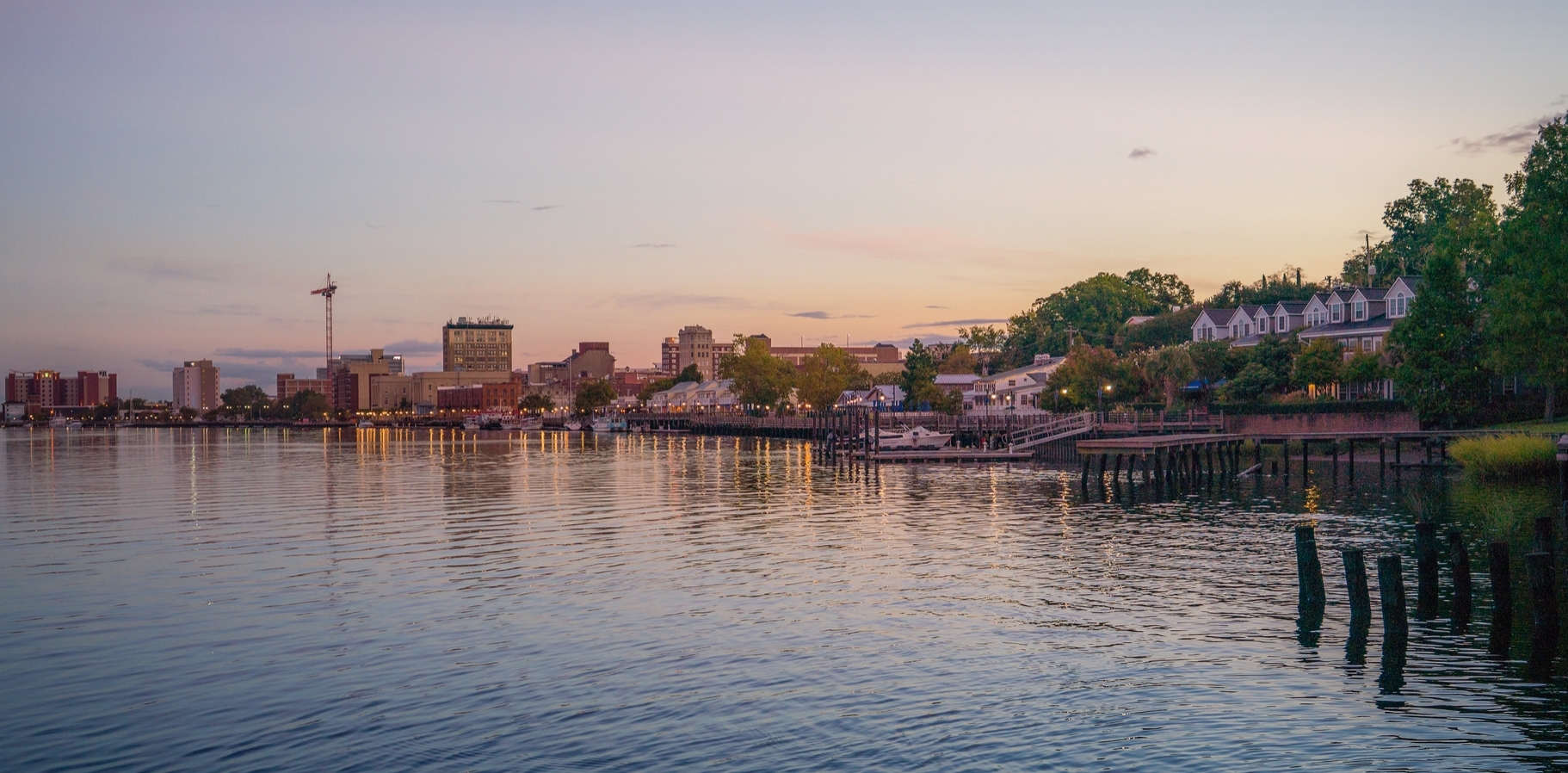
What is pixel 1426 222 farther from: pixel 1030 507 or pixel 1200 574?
pixel 1200 574

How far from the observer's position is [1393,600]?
2217 centimetres

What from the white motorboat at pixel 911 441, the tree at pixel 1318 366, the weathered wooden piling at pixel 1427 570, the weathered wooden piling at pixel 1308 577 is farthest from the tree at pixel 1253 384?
the weathered wooden piling at pixel 1308 577

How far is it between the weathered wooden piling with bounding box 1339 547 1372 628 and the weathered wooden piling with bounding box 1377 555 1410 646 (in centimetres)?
48

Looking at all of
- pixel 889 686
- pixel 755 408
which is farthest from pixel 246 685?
pixel 755 408

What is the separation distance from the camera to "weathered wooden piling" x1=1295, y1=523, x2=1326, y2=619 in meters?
24.7

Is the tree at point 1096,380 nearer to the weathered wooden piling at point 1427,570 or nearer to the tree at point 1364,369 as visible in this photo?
the tree at point 1364,369

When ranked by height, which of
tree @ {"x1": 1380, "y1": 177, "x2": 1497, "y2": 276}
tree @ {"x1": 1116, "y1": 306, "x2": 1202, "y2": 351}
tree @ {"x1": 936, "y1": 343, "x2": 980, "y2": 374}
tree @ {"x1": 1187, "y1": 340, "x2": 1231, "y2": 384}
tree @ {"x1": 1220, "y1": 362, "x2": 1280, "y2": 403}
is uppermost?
tree @ {"x1": 1380, "y1": 177, "x2": 1497, "y2": 276}

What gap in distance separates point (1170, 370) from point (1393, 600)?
80159 mm

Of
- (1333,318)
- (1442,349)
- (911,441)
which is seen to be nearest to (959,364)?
(1333,318)

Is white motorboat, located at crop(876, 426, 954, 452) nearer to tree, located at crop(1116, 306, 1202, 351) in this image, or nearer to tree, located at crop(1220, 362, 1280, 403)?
tree, located at crop(1220, 362, 1280, 403)

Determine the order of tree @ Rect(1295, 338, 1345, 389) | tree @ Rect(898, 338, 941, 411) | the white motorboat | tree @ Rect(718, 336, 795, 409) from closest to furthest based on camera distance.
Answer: tree @ Rect(1295, 338, 1345, 389) → the white motorboat → tree @ Rect(898, 338, 941, 411) → tree @ Rect(718, 336, 795, 409)

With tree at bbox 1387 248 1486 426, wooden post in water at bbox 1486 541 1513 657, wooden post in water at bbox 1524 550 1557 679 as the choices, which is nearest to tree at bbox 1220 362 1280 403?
tree at bbox 1387 248 1486 426

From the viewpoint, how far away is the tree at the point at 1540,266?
5419 cm

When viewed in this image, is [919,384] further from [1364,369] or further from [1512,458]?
[1512,458]
